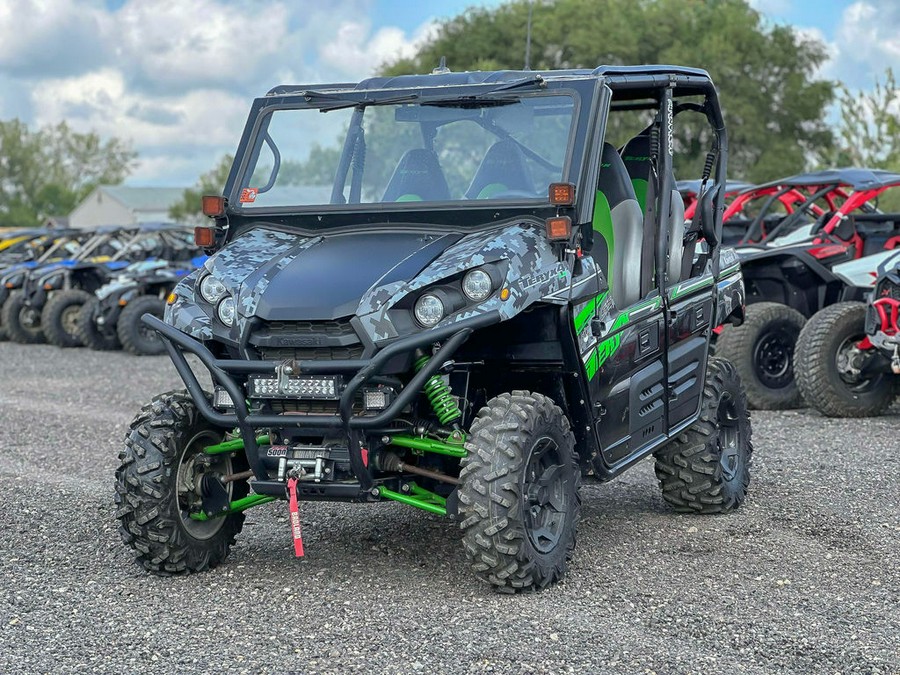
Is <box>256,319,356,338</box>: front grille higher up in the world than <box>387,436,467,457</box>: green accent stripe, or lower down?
higher up

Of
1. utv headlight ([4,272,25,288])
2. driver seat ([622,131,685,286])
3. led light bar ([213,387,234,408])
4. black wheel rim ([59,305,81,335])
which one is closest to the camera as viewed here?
led light bar ([213,387,234,408])

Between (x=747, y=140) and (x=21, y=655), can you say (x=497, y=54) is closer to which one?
(x=747, y=140)

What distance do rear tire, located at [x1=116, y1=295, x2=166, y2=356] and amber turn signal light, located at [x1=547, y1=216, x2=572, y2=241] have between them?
14.1 m

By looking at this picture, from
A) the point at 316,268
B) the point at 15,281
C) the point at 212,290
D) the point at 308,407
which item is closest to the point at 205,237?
the point at 212,290

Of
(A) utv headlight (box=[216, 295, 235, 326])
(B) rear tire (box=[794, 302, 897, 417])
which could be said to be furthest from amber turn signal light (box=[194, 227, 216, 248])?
(B) rear tire (box=[794, 302, 897, 417])

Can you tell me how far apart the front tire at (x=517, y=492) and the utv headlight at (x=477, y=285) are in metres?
0.47

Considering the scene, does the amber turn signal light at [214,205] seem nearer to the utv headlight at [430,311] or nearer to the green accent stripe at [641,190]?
the utv headlight at [430,311]

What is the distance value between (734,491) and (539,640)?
8.86ft

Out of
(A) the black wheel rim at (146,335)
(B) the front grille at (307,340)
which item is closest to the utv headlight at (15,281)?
(A) the black wheel rim at (146,335)

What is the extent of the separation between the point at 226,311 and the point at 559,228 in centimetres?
141

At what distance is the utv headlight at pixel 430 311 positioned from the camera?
5293 mm

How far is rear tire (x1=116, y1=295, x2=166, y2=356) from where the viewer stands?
18.9 metres

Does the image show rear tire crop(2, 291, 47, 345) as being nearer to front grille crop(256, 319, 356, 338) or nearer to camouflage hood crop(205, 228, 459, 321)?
camouflage hood crop(205, 228, 459, 321)

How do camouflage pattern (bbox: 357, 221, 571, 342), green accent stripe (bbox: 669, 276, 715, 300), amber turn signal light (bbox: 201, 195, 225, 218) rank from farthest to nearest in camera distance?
green accent stripe (bbox: 669, 276, 715, 300)
amber turn signal light (bbox: 201, 195, 225, 218)
camouflage pattern (bbox: 357, 221, 571, 342)
